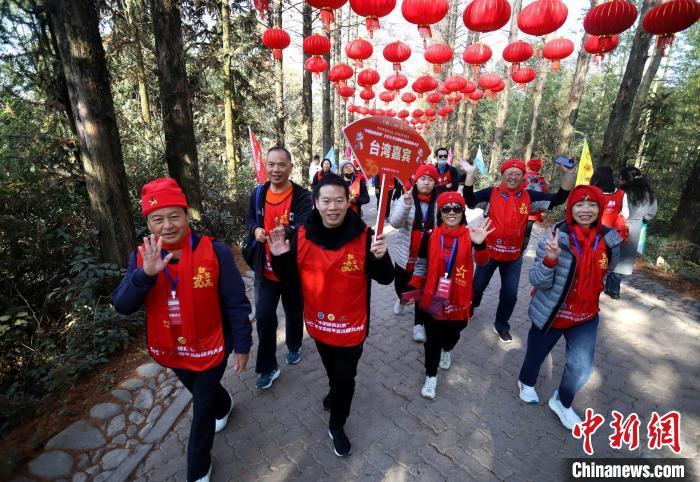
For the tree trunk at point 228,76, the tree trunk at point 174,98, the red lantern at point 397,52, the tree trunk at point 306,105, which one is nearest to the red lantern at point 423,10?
the red lantern at point 397,52

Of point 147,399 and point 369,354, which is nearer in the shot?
point 147,399

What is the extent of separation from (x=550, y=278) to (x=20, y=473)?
4.42 meters

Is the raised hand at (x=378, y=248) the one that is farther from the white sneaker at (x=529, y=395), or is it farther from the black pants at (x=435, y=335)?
the white sneaker at (x=529, y=395)

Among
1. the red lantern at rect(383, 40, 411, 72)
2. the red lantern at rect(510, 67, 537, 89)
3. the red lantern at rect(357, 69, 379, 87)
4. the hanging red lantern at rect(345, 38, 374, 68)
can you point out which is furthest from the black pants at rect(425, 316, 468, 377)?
the red lantern at rect(357, 69, 379, 87)

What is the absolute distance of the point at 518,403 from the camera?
3363 millimetres

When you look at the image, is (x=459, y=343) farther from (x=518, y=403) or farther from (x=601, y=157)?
(x=601, y=157)

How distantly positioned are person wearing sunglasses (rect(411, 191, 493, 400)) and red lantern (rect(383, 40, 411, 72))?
6101mm

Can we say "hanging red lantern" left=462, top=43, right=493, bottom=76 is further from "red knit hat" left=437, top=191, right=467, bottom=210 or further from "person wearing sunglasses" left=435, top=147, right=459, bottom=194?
"red knit hat" left=437, top=191, right=467, bottom=210

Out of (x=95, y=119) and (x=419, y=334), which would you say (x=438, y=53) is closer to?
(x=419, y=334)

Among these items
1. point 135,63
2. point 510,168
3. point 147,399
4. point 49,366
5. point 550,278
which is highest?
point 135,63

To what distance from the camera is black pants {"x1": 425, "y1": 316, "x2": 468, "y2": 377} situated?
10.6ft

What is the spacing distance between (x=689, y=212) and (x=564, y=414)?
759cm

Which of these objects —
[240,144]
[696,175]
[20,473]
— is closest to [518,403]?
[20,473]

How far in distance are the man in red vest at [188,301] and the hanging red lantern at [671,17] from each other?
18.4 ft
